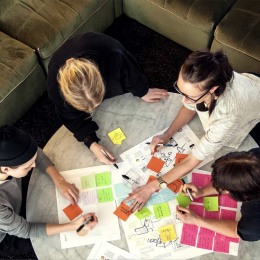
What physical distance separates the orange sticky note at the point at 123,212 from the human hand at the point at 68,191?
237mm

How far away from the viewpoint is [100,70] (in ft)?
5.11

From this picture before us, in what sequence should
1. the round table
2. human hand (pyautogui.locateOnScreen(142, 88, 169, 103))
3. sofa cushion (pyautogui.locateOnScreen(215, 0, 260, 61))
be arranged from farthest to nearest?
sofa cushion (pyautogui.locateOnScreen(215, 0, 260, 61)) < human hand (pyautogui.locateOnScreen(142, 88, 169, 103)) < the round table

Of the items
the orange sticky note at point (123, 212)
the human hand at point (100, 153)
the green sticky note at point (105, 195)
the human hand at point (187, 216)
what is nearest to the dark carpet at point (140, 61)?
the human hand at point (100, 153)

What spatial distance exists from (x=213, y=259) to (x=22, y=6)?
240 cm

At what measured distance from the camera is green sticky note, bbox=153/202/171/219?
1471 mm

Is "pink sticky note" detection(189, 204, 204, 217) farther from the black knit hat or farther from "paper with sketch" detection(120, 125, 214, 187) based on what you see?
the black knit hat

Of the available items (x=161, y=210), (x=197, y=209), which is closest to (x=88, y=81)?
(x=161, y=210)

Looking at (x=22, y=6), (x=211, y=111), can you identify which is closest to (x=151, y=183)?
(x=211, y=111)

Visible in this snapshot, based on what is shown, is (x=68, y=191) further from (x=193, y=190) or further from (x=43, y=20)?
(x=43, y=20)

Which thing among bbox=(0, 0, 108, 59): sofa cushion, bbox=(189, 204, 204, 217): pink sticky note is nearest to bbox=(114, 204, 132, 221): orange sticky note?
bbox=(189, 204, 204, 217): pink sticky note

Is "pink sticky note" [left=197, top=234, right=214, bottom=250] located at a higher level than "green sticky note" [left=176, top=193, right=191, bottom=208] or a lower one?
lower

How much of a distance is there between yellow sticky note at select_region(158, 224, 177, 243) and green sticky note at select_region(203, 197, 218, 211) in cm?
22

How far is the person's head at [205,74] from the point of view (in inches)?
51.4

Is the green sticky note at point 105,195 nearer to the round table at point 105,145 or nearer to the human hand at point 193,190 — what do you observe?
the round table at point 105,145
